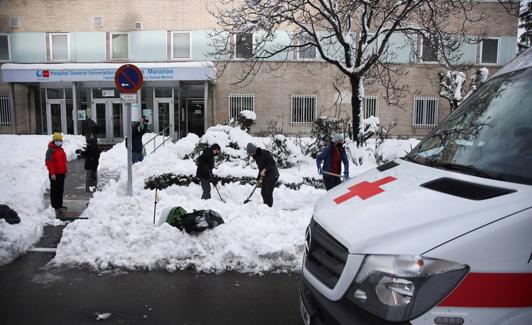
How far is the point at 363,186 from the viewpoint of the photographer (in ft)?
9.21

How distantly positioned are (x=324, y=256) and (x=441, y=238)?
0.80 m

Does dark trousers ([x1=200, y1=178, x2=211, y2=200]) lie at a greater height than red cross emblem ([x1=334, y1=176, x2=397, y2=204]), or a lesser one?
lesser

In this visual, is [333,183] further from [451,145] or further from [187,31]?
[187,31]

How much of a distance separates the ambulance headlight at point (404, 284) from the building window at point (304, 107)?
A: 20.3 metres

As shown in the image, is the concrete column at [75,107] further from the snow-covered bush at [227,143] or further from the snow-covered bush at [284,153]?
the snow-covered bush at [284,153]

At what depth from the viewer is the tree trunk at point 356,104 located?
12.4 metres

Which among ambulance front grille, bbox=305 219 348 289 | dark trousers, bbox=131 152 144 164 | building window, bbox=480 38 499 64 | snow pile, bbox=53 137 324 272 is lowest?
snow pile, bbox=53 137 324 272

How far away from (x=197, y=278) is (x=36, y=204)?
551 centimetres

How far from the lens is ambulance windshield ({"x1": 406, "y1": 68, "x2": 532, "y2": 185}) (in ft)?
7.63

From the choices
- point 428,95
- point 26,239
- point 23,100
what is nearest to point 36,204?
point 26,239

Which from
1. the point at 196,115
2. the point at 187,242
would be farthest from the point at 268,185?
the point at 196,115

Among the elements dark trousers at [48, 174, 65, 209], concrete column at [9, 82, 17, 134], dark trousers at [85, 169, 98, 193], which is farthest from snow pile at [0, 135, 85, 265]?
concrete column at [9, 82, 17, 134]

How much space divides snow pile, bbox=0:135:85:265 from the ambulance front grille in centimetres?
494

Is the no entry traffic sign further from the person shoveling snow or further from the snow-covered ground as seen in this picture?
the snow-covered ground
